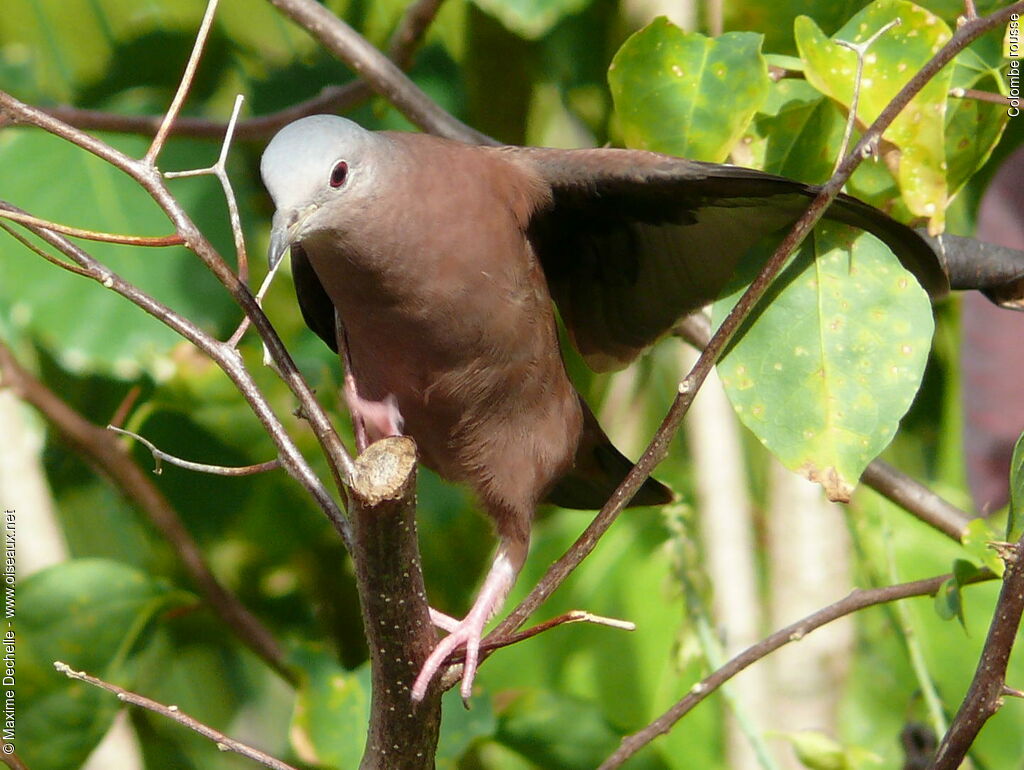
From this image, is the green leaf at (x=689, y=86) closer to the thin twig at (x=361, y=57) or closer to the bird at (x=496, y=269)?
the bird at (x=496, y=269)

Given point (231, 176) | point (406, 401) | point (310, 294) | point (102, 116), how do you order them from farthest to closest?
point (231, 176) → point (102, 116) → point (310, 294) → point (406, 401)

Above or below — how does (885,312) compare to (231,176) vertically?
below

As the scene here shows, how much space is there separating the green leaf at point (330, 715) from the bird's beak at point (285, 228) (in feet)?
2.32

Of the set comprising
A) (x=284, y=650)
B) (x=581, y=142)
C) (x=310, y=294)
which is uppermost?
(x=581, y=142)

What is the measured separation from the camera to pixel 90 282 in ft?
6.12

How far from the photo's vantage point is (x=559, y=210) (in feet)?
4.73

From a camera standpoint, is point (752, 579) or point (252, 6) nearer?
point (752, 579)

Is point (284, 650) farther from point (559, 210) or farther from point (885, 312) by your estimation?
point (885, 312)

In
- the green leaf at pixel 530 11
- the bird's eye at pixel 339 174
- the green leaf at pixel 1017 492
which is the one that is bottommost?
the green leaf at pixel 1017 492

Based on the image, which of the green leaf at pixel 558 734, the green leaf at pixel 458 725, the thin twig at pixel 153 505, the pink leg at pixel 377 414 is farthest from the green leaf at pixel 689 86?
the thin twig at pixel 153 505

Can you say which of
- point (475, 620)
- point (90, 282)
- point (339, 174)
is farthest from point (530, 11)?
point (475, 620)

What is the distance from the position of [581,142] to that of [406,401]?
2.93ft

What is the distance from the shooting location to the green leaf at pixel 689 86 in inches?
49.0

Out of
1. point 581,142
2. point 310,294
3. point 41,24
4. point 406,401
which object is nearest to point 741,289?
point 406,401
